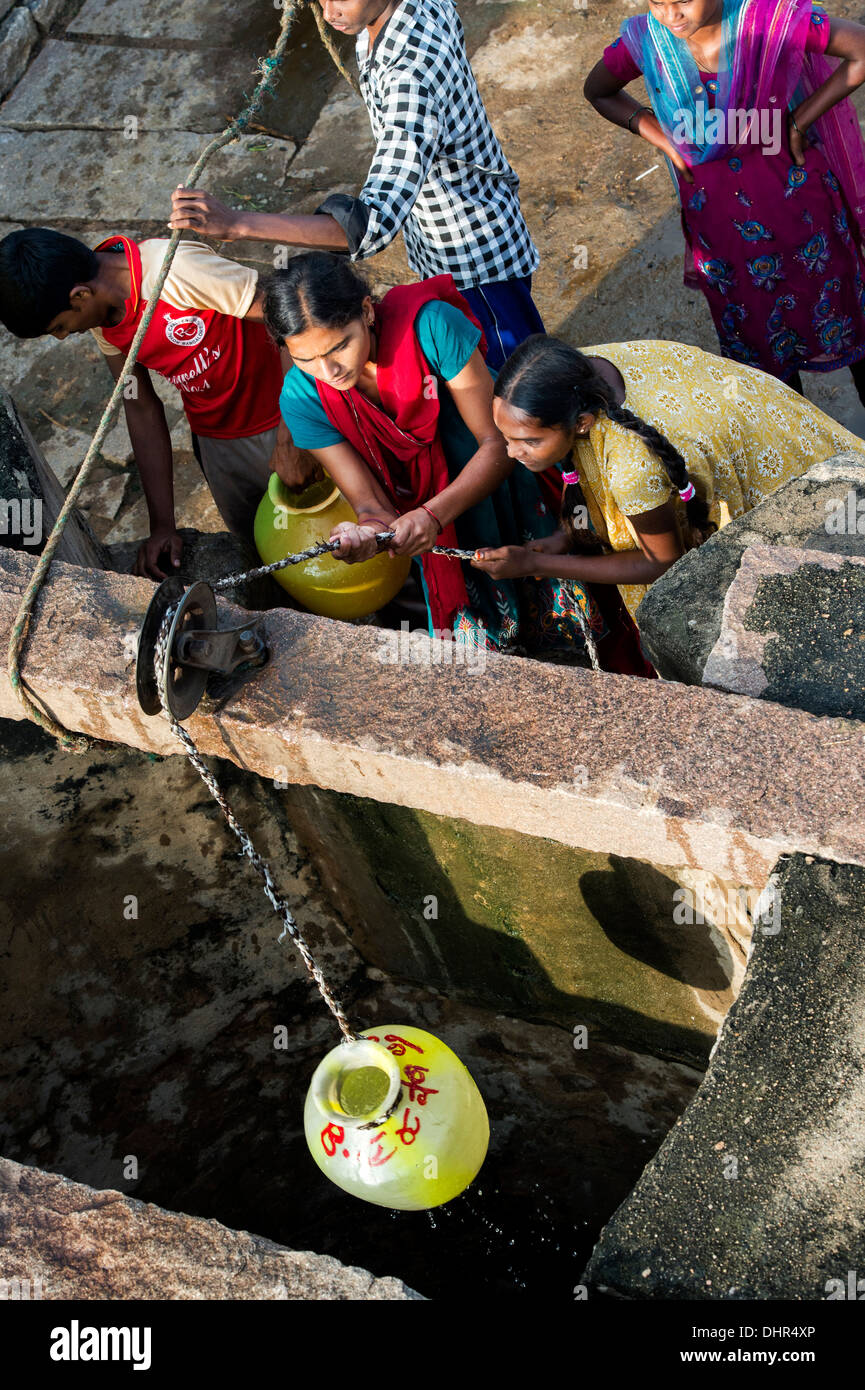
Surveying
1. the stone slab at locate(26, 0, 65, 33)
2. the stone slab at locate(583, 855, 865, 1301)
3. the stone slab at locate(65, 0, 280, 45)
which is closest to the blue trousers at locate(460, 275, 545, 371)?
the stone slab at locate(583, 855, 865, 1301)

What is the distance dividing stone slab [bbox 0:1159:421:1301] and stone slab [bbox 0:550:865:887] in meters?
0.87

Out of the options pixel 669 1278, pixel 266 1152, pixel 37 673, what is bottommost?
pixel 266 1152

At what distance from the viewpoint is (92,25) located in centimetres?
662

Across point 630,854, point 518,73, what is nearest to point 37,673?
point 630,854

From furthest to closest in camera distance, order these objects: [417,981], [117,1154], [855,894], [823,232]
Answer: [417,981]
[117,1154]
[823,232]
[855,894]

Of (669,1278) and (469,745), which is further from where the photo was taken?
(469,745)

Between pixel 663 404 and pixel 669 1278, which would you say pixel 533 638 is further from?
pixel 669 1278

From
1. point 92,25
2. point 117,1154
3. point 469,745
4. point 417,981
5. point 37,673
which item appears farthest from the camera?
point 92,25

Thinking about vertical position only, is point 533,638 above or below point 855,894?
below

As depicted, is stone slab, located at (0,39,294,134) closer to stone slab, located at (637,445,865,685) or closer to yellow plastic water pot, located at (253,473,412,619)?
Answer: yellow plastic water pot, located at (253,473,412,619)

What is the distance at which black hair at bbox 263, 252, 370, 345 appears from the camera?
2.47 m

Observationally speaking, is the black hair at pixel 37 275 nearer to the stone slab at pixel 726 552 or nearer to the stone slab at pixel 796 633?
the stone slab at pixel 726 552

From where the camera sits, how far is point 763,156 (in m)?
3.00

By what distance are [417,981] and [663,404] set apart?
85.0 inches
